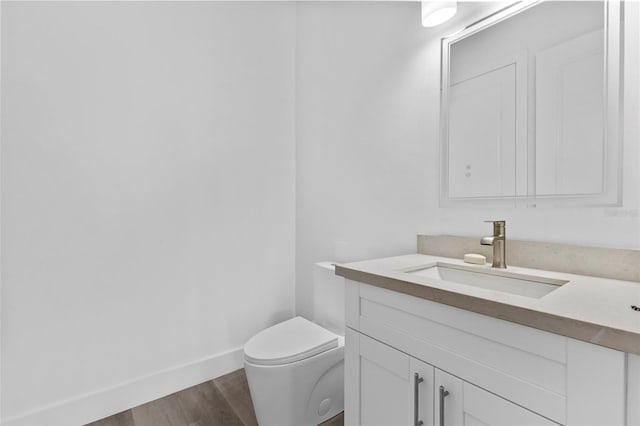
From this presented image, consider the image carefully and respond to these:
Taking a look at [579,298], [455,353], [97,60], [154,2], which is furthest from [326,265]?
[154,2]

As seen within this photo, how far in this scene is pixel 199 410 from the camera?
1.64 meters

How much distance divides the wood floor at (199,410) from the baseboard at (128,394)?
39mm

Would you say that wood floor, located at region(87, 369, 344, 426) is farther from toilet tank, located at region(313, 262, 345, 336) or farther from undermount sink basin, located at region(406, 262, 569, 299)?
undermount sink basin, located at region(406, 262, 569, 299)

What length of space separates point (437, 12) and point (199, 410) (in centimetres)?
226

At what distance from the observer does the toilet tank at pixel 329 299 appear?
1672 millimetres

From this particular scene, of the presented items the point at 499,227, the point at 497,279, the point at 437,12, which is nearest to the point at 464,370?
the point at 497,279

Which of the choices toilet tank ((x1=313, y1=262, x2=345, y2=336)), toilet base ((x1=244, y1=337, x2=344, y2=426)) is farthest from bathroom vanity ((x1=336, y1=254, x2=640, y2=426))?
toilet tank ((x1=313, y1=262, x2=345, y2=336))

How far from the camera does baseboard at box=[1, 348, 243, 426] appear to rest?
1.45 m

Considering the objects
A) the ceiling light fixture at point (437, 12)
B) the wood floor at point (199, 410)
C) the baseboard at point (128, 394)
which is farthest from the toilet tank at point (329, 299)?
the ceiling light fixture at point (437, 12)

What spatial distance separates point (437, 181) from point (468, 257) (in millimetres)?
414

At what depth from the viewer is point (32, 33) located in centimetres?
142

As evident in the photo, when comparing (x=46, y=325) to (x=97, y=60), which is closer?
(x=46, y=325)

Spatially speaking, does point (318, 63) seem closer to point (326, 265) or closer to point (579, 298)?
point (326, 265)

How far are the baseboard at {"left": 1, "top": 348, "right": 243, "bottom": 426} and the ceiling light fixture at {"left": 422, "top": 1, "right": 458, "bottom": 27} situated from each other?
2140mm
